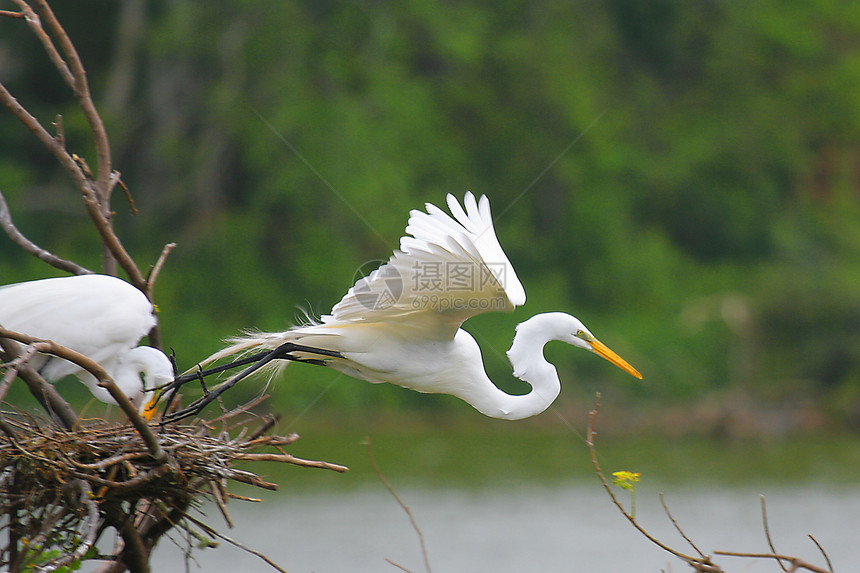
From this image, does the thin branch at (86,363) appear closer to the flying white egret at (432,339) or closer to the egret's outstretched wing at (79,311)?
the flying white egret at (432,339)

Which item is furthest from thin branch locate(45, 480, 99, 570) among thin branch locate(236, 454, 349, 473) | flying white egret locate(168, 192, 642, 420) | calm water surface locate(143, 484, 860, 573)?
calm water surface locate(143, 484, 860, 573)

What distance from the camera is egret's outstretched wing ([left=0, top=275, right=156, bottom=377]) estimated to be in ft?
12.6

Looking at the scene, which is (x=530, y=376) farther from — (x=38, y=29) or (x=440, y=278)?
(x=38, y=29)

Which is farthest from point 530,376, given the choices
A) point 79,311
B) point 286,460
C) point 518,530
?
point 518,530

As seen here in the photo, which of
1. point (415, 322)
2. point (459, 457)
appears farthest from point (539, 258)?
point (415, 322)

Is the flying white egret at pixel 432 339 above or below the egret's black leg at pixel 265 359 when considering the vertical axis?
above

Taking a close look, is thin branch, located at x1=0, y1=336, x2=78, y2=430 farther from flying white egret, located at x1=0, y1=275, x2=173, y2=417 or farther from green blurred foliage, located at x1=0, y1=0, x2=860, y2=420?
green blurred foliage, located at x1=0, y1=0, x2=860, y2=420

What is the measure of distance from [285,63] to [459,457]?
259 inches

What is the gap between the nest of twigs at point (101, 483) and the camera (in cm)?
271

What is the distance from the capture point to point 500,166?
18.4 meters

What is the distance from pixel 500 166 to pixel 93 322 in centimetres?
1478

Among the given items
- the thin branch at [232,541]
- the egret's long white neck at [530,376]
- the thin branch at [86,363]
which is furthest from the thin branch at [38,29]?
the egret's long white neck at [530,376]

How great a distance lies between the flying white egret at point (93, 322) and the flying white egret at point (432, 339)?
0.30 meters

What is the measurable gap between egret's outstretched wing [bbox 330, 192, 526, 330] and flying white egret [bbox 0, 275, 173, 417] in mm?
700
